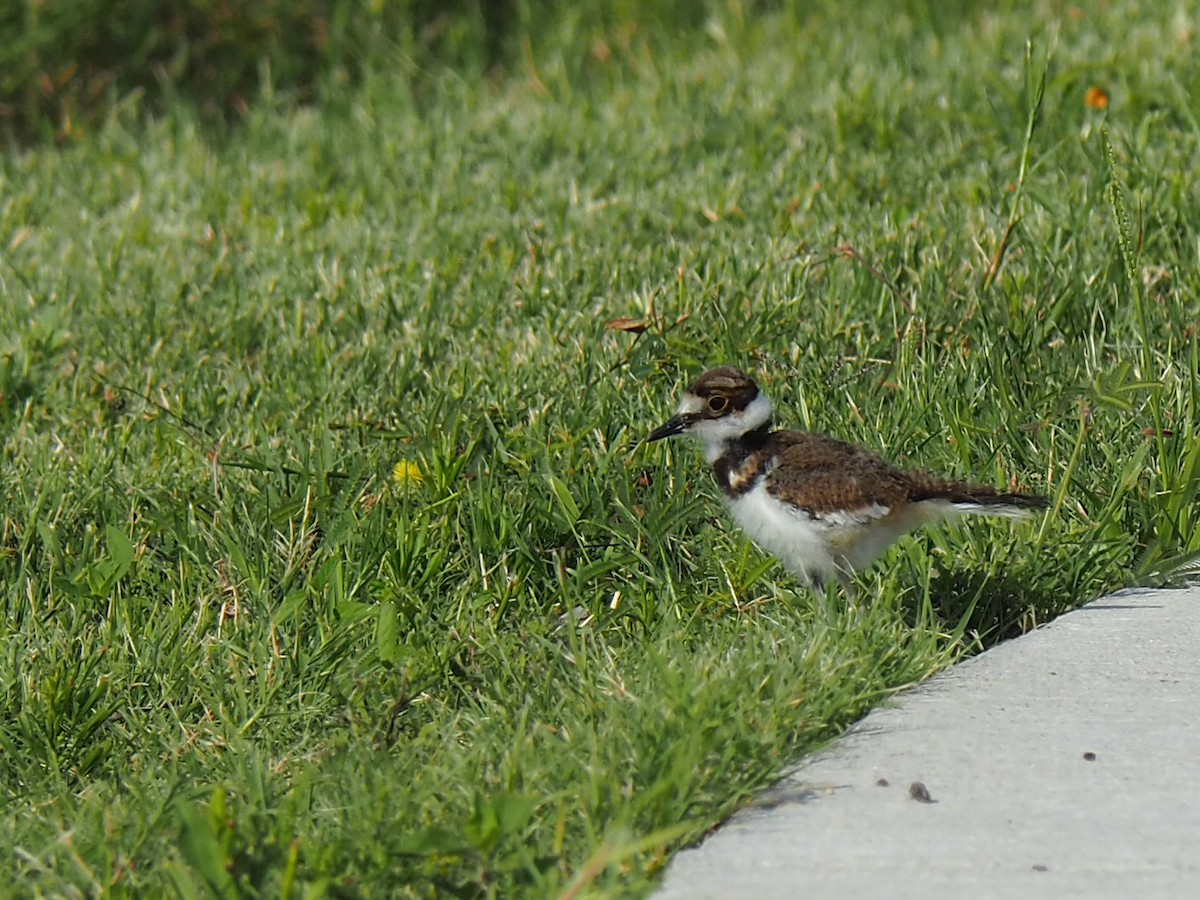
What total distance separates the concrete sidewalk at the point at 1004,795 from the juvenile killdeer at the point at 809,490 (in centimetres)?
41

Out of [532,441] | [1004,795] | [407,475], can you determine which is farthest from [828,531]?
[407,475]

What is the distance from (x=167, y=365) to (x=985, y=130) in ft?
12.2

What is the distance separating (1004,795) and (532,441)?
224 centimetres

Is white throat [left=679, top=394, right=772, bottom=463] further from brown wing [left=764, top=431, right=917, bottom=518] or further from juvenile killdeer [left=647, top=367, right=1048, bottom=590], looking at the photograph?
brown wing [left=764, top=431, right=917, bottom=518]

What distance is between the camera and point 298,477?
534cm

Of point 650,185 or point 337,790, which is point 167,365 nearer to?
point 650,185

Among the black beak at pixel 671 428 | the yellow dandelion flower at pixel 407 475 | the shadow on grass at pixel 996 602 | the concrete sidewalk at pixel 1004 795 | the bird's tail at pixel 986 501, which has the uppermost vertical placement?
the bird's tail at pixel 986 501

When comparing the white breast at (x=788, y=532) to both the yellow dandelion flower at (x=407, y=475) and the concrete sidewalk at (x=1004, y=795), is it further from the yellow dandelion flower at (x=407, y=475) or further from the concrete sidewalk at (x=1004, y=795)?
the yellow dandelion flower at (x=407, y=475)

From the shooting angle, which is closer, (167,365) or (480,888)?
(480,888)

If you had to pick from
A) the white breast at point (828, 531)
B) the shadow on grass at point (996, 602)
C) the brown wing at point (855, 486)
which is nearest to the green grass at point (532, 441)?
the shadow on grass at point (996, 602)

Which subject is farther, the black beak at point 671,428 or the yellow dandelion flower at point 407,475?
the yellow dandelion flower at point 407,475

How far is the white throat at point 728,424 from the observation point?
15.8ft

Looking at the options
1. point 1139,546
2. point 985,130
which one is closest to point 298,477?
point 1139,546

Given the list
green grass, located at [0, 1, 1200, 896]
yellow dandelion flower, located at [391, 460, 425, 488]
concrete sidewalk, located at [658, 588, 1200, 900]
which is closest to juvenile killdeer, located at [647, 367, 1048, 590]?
green grass, located at [0, 1, 1200, 896]
